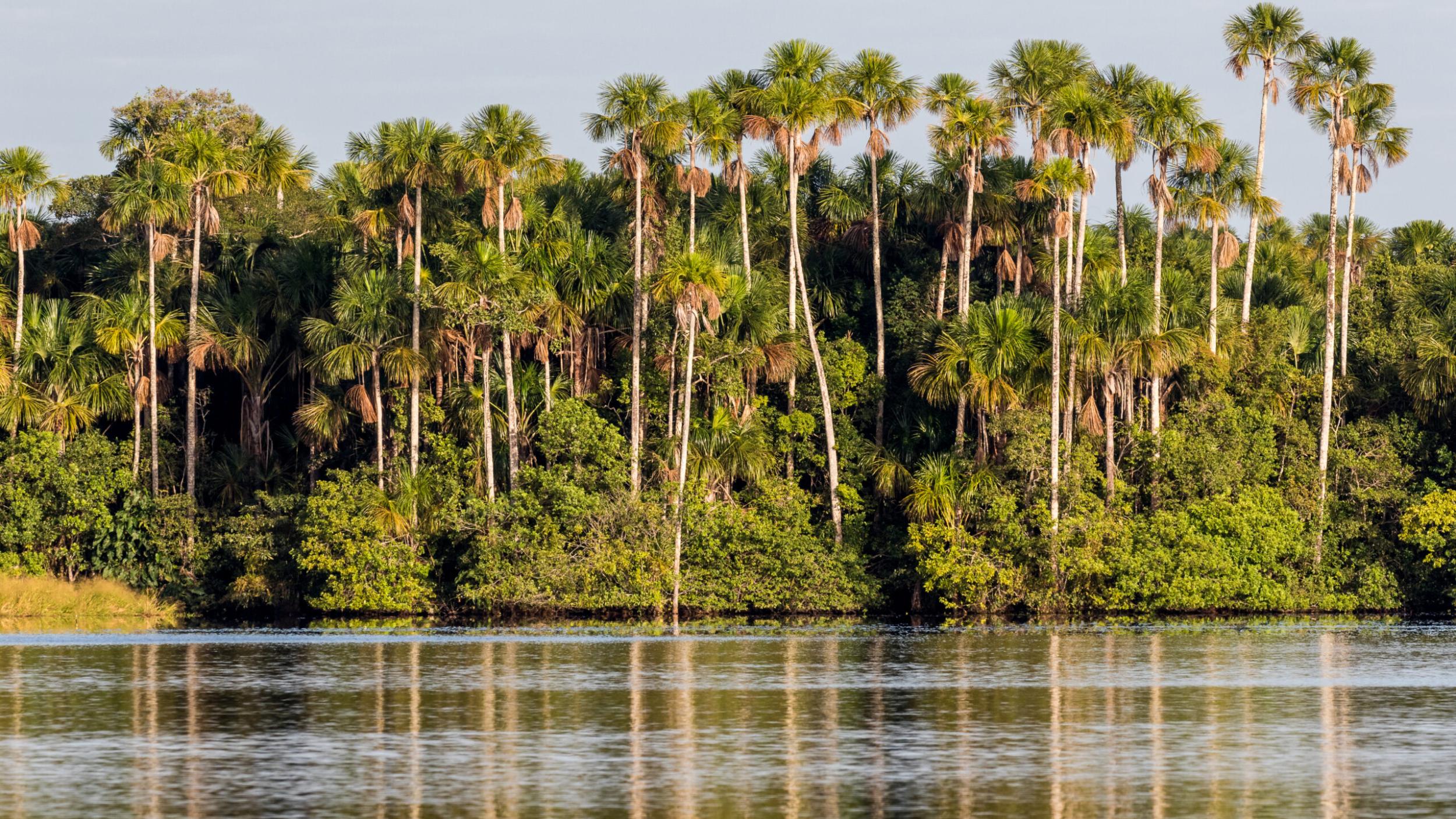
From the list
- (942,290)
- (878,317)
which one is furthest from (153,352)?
(942,290)

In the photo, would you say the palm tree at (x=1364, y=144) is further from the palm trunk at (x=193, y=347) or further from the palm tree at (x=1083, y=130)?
the palm trunk at (x=193, y=347)

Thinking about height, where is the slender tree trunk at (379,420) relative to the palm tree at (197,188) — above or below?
below

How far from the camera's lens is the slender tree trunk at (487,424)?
2377 inches

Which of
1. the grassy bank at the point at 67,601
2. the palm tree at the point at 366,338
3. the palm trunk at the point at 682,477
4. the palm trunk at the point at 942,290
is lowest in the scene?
the grassy bank at the point at 67,601

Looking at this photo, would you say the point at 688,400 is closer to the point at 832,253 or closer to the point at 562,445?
the point at 562,445

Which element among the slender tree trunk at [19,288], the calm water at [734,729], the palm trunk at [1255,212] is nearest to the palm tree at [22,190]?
the slender tree trunk at [19,288]

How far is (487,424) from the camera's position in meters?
60.8

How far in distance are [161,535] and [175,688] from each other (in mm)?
26587

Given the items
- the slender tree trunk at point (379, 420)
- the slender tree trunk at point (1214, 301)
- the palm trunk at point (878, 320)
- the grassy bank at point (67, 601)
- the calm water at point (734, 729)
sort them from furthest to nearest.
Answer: the palm trunk at point (878, 320)
the slender tree trunk at point (1214, 301)
the slender tree trunk at point (379, 420)
the grassy bank at point (67, 601)
the calm water at point (734, 729)

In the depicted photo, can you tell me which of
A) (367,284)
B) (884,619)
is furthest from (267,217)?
(884,619)

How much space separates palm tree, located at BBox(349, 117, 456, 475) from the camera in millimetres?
61688

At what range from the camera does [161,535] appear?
62281 millimetres

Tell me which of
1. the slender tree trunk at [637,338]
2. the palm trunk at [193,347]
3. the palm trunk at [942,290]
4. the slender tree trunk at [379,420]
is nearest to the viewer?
the slender tree trunk at [637,338]

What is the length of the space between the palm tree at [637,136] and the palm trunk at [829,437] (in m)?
5.18
